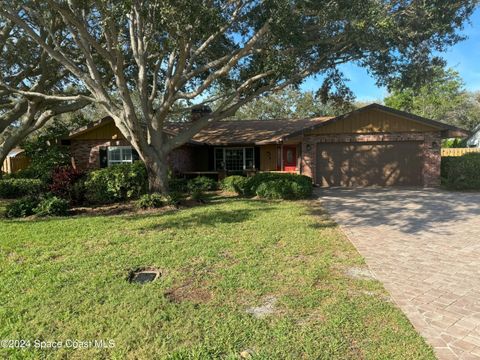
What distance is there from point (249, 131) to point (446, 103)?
32.9m

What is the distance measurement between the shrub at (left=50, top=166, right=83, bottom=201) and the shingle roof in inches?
338

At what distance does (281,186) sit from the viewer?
12227 mm

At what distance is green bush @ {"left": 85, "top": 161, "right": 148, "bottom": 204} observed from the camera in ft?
37.6

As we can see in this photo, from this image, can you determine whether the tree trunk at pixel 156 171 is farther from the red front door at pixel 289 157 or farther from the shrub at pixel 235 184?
the red front door at pixel 289 157

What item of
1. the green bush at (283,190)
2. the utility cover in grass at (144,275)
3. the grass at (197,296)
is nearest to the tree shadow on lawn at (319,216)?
the grass at (197,296)

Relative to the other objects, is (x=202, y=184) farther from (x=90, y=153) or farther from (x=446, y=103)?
(x=446, y=103)

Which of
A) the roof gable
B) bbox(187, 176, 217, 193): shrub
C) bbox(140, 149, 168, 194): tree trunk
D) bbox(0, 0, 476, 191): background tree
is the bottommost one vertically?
bbox(187, 176, 217, 193): shrub

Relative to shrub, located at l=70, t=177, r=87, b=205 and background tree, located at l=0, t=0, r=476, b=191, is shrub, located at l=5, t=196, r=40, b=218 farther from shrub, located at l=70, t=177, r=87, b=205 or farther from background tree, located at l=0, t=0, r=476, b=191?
background tree, located at l=0, t=0, r=476, b=191

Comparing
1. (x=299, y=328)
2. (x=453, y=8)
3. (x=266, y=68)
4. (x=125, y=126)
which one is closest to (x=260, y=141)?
(x=266, y=68)

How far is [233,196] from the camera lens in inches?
523

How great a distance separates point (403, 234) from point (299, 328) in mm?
4832

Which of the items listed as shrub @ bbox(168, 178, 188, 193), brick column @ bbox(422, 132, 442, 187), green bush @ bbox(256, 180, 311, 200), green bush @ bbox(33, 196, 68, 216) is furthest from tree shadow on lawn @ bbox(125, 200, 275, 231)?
brick column @ bbox(422, 132, 442, 187)

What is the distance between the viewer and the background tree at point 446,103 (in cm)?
4131

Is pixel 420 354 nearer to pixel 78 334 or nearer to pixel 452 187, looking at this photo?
pixel 78 334
